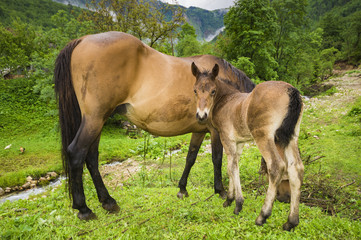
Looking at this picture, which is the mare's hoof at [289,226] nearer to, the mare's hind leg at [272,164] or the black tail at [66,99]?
the mare's hind leg at [272,164]

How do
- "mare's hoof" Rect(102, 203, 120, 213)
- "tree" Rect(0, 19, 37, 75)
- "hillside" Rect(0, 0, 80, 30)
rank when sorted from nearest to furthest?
"mare's hoof" Rect(102, 203, 120, 213) → "tree" Rect(0, 19, 37, 75) → "hillside" Rect(0, 0, 80, 30)

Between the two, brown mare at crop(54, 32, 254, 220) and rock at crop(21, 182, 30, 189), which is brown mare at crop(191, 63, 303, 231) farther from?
rock at crop(21, 182, 30, 189)

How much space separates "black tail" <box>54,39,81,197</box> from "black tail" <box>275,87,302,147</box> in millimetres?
3281

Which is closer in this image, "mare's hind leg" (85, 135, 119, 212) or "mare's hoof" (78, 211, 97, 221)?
"mare's hoof" (78, 211, 97, 221)

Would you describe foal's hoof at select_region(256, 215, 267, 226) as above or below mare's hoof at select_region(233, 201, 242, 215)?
above

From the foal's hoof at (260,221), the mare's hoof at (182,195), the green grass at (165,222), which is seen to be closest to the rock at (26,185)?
the green grass at (165,222)

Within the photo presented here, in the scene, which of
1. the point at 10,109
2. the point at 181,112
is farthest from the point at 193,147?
the point at 10,109

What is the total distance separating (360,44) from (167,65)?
65771 mm

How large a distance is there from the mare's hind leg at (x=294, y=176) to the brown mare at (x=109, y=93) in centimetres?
169

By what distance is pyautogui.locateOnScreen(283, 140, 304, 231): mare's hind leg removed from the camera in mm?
2607

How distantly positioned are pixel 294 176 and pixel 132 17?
15.2m

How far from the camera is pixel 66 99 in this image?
345 cm

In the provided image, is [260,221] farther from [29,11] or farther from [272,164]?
[29,11]

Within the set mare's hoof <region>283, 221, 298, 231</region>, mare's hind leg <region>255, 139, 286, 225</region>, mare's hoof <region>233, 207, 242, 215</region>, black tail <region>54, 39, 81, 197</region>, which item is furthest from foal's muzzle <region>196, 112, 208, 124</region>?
black tail <region>54, 39, 81, 197</region>
